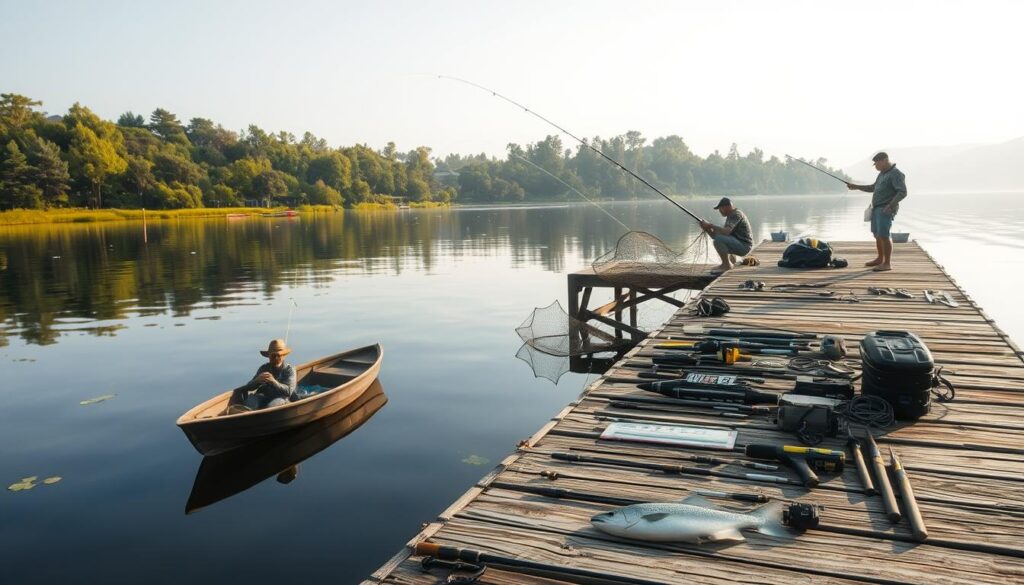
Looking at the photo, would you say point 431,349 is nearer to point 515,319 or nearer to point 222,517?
point 515,319

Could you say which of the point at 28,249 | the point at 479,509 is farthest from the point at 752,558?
the point at 28,249

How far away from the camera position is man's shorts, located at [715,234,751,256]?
1750cm

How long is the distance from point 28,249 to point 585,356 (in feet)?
141

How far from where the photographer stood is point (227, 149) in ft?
447

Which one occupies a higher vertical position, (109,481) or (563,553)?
(563,553)

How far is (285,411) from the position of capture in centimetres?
1020

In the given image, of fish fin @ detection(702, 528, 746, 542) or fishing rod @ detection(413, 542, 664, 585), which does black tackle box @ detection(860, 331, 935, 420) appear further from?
fishing rod @ detection(413, 542, 664, 585)

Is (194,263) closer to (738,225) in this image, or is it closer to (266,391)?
(266,391)

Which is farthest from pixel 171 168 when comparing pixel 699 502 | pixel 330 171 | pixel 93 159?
pixel 699 502

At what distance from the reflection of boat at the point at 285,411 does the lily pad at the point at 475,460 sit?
250 centimetres

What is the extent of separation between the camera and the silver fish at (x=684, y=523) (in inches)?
162

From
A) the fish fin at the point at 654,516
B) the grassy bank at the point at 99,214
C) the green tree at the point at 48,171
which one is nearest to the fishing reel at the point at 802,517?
the fish fin at the point at 654,516

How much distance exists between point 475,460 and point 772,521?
6316mm

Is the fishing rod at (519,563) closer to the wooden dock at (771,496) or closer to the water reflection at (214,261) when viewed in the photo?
the wooden dock at (771,496)
